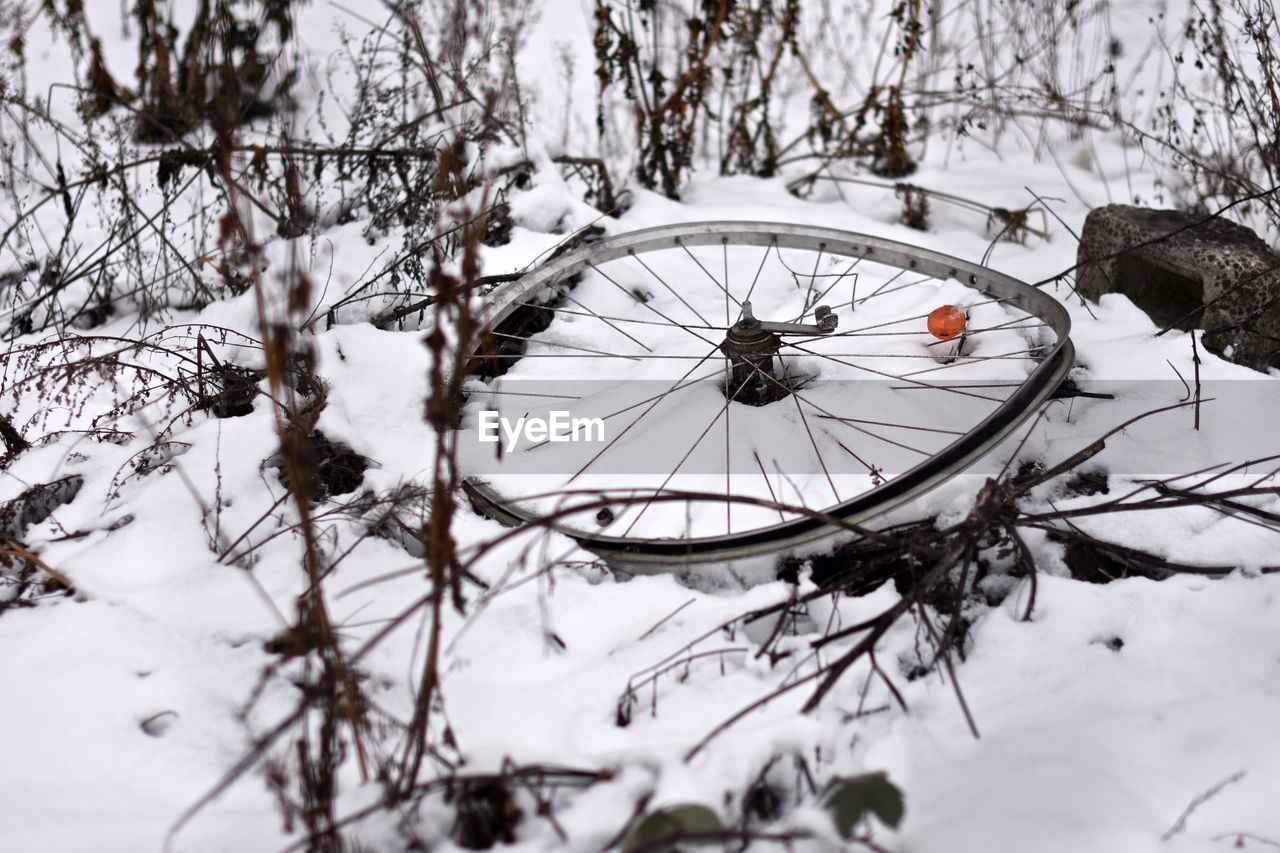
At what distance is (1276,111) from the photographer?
9.84 ft

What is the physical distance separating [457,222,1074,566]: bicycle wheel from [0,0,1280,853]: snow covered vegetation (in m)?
0.01

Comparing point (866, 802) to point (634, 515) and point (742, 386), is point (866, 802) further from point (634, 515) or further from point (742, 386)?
point (742, 386)

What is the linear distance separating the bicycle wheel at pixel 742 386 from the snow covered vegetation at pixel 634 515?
14 mm

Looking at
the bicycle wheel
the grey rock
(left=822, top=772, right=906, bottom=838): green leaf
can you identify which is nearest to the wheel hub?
the bicycle wheel

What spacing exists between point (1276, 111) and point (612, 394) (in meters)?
2.35

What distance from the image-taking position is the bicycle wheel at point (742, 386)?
2195 mm

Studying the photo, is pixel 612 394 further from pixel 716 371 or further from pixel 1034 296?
pixel 1034 296

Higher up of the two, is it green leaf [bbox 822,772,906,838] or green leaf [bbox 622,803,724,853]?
green leaf [bbox 822,772,906,838]

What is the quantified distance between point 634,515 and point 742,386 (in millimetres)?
499

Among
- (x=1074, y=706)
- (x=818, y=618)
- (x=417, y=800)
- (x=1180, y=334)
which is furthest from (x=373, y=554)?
(x=1180, y=334)

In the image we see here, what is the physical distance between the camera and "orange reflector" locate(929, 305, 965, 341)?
2680mm

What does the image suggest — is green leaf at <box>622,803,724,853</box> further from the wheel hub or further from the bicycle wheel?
the wheel hub

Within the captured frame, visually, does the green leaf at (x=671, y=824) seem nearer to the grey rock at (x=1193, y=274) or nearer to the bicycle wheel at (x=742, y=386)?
the bicycle wheel at (x=742, y=386)

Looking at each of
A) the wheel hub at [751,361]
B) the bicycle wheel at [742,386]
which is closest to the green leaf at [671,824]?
the bicycle wheel at [742,386]
